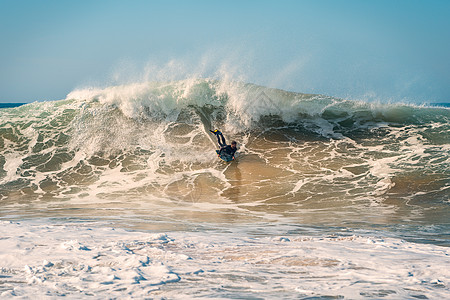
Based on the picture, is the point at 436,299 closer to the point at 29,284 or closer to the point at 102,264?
the point at 102,264

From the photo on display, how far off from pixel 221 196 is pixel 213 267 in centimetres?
672

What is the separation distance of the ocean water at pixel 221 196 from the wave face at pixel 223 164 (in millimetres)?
66

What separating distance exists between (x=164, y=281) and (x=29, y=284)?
1.11 m

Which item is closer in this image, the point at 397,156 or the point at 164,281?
the point at 164,281

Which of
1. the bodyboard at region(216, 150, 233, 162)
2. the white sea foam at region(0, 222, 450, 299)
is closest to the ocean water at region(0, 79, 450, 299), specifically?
the white sea foam at region(0, 222, 450, 299)

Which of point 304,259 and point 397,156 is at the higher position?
point 397,156

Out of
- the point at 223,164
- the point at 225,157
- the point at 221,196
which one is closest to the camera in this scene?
the point at 221,196

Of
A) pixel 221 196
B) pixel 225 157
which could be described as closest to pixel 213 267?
pixel 221 196

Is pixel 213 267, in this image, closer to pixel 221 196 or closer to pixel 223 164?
pixel 221 196

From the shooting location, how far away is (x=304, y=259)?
4.31 m

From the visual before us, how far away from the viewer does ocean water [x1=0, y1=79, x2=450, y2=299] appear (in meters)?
3.69

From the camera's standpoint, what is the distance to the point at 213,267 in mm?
4027

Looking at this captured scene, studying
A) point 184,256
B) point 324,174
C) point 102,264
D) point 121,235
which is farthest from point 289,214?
point 102,264

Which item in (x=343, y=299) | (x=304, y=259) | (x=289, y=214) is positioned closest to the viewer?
(x=343, y=299)
